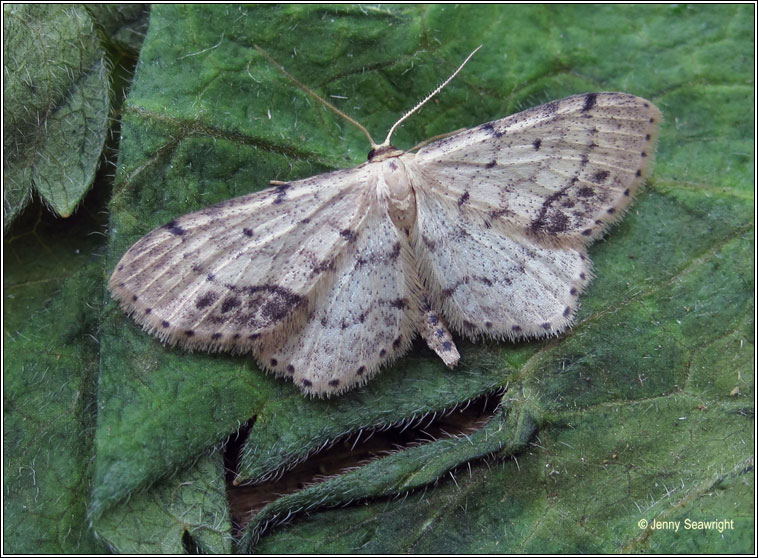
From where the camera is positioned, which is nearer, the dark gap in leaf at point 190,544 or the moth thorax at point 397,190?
the dark gap in leaf at point 190,544

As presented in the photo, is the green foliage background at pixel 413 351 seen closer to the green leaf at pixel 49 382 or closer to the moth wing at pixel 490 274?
the green leaf at pixel 49 382

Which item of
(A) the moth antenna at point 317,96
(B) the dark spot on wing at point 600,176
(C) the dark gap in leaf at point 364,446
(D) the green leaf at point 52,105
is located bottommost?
(C) the dark gap in leaf at point 364,446

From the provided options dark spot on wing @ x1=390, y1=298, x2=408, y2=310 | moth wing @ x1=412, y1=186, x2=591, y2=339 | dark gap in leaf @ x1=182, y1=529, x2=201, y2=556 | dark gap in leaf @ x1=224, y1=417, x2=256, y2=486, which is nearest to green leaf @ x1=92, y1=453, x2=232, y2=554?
dark gap in leaf @ x1=182, y1=529, x2=201, y2=556

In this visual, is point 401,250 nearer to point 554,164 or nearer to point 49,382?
point 554,164

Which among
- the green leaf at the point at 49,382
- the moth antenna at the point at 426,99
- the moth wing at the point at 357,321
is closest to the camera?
the moth wing at the point at 357,321

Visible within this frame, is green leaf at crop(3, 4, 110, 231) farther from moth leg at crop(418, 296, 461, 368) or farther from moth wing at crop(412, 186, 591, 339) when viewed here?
moth leg at crop(418, 296, 461, 368)

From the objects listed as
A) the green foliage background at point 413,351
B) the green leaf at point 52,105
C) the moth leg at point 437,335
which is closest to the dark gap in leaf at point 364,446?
the green foliage background at point 413,351

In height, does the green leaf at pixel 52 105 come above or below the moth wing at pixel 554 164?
above
